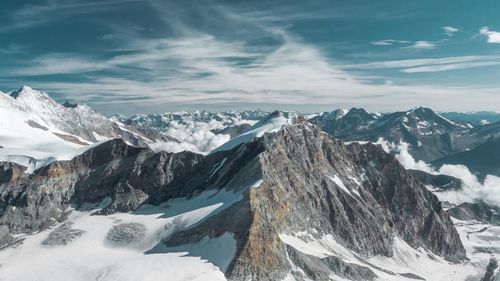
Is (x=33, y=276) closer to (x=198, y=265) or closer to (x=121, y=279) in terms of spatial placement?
(x=121, y=279)

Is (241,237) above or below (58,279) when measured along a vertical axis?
above

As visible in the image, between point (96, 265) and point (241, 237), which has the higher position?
point (241, 237)

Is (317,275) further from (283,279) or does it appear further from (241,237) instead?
(241,237)

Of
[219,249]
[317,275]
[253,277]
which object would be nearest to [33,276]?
[219,249]

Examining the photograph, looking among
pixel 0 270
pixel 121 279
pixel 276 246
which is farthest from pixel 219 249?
pixel 0 270

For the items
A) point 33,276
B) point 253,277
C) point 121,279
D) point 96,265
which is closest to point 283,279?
point 253,277

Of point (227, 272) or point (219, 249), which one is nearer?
point (227, 272)

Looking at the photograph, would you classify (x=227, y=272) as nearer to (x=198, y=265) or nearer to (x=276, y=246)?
(x=198, y=265)
